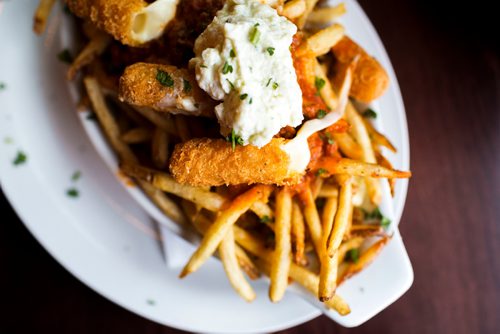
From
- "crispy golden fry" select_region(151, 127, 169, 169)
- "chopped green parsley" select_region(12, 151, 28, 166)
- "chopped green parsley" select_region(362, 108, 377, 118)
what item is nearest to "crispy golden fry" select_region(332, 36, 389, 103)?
"chopped green parsley" select_region(362, 108, 377, 118)

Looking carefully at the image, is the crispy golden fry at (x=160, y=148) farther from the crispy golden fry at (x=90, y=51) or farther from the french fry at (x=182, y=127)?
the crispy golden fry at (x=90, y=51)

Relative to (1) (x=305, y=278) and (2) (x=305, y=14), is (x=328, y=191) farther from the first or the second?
(2) (x=305, y=14)

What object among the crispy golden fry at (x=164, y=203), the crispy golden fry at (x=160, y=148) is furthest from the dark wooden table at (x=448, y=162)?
the crispy golden fry at (x=160, y=148)

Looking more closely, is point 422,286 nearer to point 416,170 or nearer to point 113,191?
point 416,170

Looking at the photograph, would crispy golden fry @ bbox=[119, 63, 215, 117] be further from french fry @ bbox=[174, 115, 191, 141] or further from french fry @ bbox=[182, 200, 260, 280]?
french fry @ bbox=[182, 200, 260, 280]

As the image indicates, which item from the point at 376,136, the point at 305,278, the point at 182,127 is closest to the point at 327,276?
the point at 305,278
